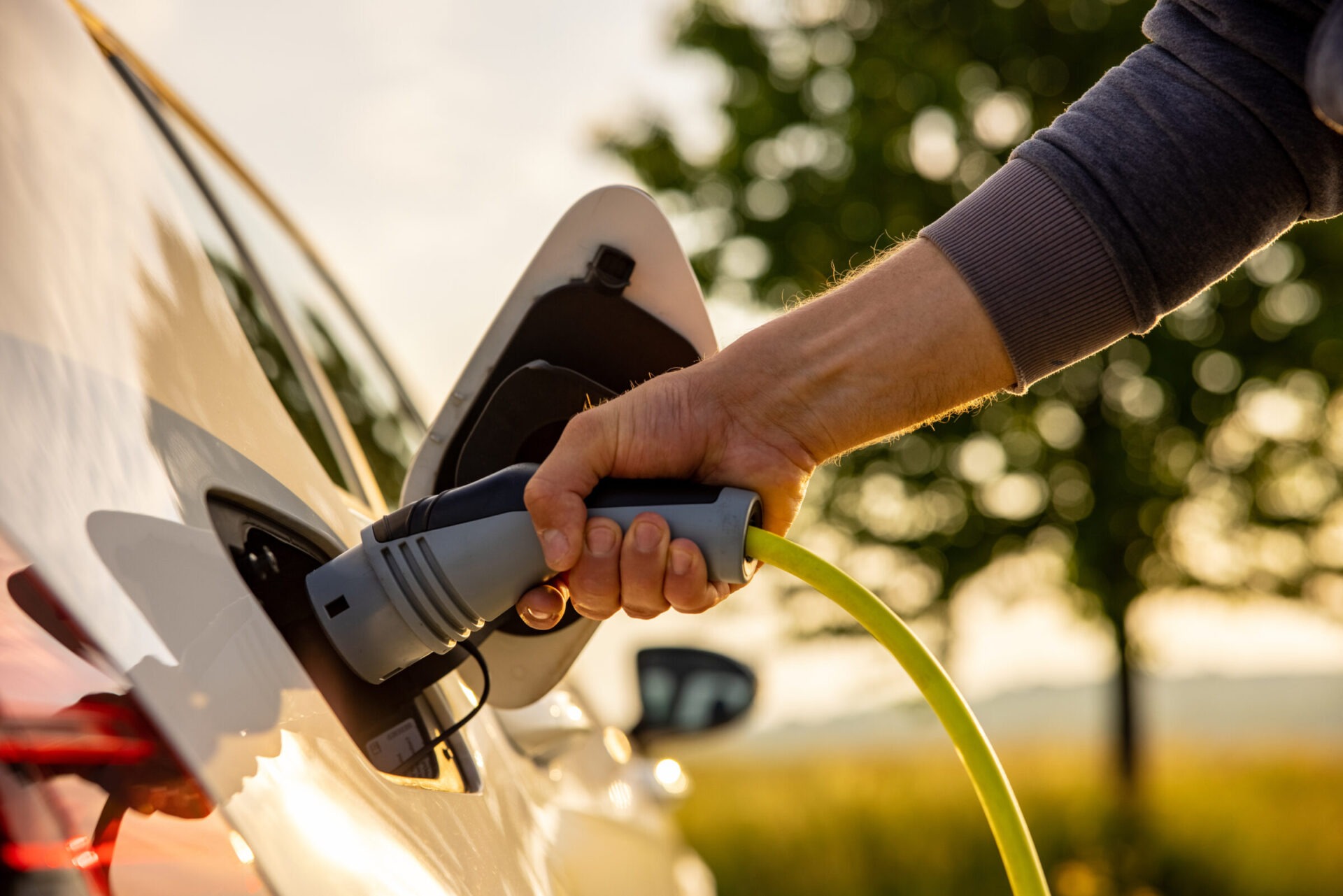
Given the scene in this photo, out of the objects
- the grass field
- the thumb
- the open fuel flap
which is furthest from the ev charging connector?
the grass field

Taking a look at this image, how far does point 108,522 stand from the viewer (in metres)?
0.81

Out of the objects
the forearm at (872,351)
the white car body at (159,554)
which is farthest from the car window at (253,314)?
the forearm at (872,351)

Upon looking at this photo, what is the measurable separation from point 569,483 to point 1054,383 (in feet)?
23.4

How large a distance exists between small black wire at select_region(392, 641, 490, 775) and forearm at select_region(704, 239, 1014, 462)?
19.6 inches

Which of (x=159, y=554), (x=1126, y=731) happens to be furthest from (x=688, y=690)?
(x=1126, y=731)

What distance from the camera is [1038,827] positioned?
7.78 metres

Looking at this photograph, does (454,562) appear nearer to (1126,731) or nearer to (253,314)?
(253,314)

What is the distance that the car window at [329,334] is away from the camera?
6.04ft

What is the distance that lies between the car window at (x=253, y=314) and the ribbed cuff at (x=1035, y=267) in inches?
34.7

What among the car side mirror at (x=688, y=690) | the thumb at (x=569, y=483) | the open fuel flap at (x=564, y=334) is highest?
the open fuel flap at (x=564, y=334)

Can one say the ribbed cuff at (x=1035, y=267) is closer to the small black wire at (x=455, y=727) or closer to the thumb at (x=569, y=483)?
the thumb at (x=569, y=483)

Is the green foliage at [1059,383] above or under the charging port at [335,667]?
under

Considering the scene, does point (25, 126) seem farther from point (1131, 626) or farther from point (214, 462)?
point (1131, 626)

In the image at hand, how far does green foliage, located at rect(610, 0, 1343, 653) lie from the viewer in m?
7.66
